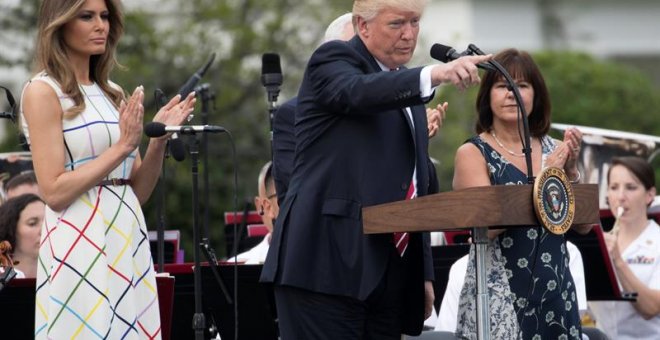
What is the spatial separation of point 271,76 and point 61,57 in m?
2.52

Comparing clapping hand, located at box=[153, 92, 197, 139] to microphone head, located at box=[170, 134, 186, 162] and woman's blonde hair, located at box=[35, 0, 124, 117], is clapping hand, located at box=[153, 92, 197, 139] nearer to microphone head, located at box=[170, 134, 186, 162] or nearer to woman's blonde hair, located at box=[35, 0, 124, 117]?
woman's blonde hair, located at box=[35, 0, 124, 117]

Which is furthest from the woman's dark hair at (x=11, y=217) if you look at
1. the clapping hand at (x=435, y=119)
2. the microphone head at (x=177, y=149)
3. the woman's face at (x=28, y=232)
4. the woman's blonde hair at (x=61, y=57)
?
the clapping hand at (x=435, y=119)

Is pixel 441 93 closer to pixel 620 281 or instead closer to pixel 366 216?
pixel 620 281

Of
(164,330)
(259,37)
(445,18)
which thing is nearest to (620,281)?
(164,330)

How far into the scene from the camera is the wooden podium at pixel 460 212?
452cm

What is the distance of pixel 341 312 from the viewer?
16.0ft

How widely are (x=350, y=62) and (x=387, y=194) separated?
499 millimetres

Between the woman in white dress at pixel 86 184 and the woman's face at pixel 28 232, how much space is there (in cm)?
272

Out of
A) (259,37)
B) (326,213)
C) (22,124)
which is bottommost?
(326,213)

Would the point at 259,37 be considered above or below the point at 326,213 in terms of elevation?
above

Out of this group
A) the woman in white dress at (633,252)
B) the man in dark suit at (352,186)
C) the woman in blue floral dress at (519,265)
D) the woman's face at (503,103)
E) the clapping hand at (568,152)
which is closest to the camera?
the man in dark suit at (352,186)

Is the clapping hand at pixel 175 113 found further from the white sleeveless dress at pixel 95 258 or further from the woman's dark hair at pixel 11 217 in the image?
the woman's dark hair at pixel 11 217

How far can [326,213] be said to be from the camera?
4883 millimetres

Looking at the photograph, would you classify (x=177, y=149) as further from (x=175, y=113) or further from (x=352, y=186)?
(x=352, y=186)
